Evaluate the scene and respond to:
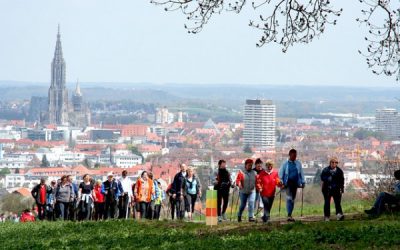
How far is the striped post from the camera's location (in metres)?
20.6

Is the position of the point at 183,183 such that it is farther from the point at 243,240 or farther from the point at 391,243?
the point at 391,243

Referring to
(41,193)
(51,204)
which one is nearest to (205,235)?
(41,193)

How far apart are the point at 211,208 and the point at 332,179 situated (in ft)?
6.68

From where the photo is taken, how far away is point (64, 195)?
26281 mm

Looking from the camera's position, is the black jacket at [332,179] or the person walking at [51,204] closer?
the black jacket at [332,179]

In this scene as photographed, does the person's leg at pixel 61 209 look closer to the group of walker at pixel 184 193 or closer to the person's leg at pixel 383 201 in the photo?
the group of walker at pixel 184 193

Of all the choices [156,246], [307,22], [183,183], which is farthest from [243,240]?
[183,183]

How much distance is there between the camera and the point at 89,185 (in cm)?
2694

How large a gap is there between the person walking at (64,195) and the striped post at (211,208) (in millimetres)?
6168

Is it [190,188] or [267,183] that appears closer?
[267,183]

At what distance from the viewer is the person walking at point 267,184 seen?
21719 mm

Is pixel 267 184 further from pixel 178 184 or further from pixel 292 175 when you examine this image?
pixel 178 184

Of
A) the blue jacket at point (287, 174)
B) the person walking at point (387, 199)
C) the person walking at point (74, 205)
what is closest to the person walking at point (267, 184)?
the blue jacket at point (287, 174)

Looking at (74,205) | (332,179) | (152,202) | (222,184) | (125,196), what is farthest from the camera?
(74,205)
